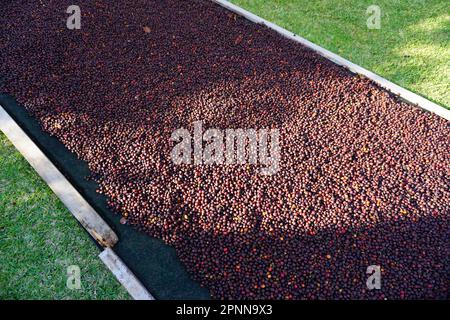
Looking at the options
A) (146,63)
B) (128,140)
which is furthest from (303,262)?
(146,63)

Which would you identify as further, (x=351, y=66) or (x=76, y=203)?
(x=351, y=66)

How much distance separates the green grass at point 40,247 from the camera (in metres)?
2.87

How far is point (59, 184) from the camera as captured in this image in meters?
3.36

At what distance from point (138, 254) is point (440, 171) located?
2.97 metres

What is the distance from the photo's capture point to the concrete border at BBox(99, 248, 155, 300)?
2807mm

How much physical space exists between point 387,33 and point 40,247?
5.15 m

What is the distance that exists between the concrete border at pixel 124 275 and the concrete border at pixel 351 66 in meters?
3.56
